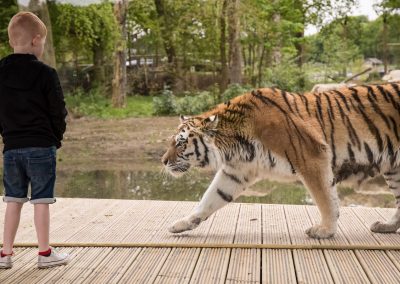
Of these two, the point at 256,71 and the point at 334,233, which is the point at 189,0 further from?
the point at 334,233

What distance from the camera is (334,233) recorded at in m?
2.23

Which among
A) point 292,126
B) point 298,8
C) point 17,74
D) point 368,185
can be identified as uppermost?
Answer: point 298,8

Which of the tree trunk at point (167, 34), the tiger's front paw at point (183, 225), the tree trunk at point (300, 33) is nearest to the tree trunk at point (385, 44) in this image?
the tree trunk at point (300, 33)

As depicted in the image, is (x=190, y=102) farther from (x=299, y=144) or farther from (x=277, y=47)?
(x=299, y=144)

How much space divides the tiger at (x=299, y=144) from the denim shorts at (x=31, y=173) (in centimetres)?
61

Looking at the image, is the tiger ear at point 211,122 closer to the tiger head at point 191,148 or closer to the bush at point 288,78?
the tiger head at point 191,148

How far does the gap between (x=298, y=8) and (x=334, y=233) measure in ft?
18.1

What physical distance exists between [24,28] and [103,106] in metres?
5.78

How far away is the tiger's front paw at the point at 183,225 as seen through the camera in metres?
2.29

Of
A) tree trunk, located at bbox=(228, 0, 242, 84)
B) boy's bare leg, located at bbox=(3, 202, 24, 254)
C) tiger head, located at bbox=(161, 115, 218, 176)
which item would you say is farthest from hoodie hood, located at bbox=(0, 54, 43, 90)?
tree trunk, located at bbox=(228, 0, 242, 84)

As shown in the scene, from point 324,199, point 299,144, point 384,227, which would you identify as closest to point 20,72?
point 299,144

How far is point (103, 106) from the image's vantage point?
757cm

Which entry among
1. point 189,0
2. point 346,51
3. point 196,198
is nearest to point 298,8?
point 346,51

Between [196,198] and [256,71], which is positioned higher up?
[256,71]
